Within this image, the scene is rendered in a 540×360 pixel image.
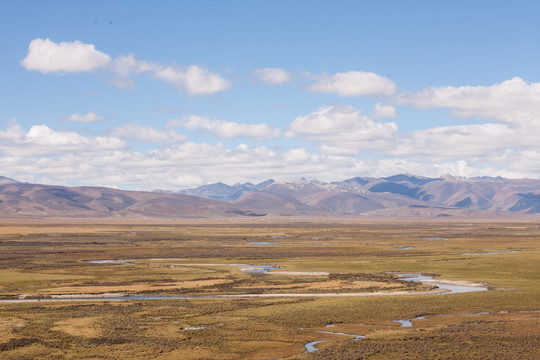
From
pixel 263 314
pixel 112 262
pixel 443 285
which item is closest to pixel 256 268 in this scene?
pixel 112 262

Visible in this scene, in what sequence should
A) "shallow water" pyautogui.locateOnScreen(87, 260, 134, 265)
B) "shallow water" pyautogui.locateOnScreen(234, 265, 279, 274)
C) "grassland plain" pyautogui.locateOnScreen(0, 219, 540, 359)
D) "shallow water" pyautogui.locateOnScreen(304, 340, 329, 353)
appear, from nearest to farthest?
"grassland plain" pyautogui.locateOnScreen(0, 219, 540, 359) → "shallow water" pyautogui.locateOnScreen(304, 340, 329, 353) → "shallow water" pyautogui.locateOnScreen(234, 265, 279, 274) → "shallow water" pyautogui.locateOnScreen(87, 260, 134, 265)

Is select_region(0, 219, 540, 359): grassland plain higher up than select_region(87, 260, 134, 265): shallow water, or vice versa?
select_region(0, 219, 540, 359): grassland plain

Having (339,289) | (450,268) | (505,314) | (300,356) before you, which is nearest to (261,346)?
(300,356)

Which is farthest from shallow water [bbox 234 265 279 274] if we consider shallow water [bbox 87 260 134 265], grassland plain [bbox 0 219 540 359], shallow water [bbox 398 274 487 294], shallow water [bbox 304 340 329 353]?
shallow water [bbox 304 340 329 353]

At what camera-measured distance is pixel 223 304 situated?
2334 inches

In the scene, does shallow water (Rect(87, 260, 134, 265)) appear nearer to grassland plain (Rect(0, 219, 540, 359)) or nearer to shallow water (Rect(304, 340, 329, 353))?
grassland plain (Rect(0, 219, 540, 359))

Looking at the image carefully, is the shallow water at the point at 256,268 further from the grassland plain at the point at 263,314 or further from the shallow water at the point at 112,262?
the shallow water at the point at 112,262

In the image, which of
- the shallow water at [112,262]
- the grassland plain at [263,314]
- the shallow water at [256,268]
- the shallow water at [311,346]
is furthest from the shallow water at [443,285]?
the shallow water at [112,262]

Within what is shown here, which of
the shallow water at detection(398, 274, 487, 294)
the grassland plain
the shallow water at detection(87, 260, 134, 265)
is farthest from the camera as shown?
the shallow water at detection(87, 260, 134, 265)

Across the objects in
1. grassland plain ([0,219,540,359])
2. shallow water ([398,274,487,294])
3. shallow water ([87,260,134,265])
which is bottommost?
shallow water ([87,260,134,265])

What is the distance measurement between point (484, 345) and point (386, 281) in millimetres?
35243

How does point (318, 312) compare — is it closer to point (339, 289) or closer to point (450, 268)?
point (339, 289)

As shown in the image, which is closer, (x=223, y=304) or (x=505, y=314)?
(x=505, y=314)

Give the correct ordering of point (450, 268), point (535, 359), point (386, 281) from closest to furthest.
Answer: point (535, 359) → point (386, 281) → point (450, 268)
